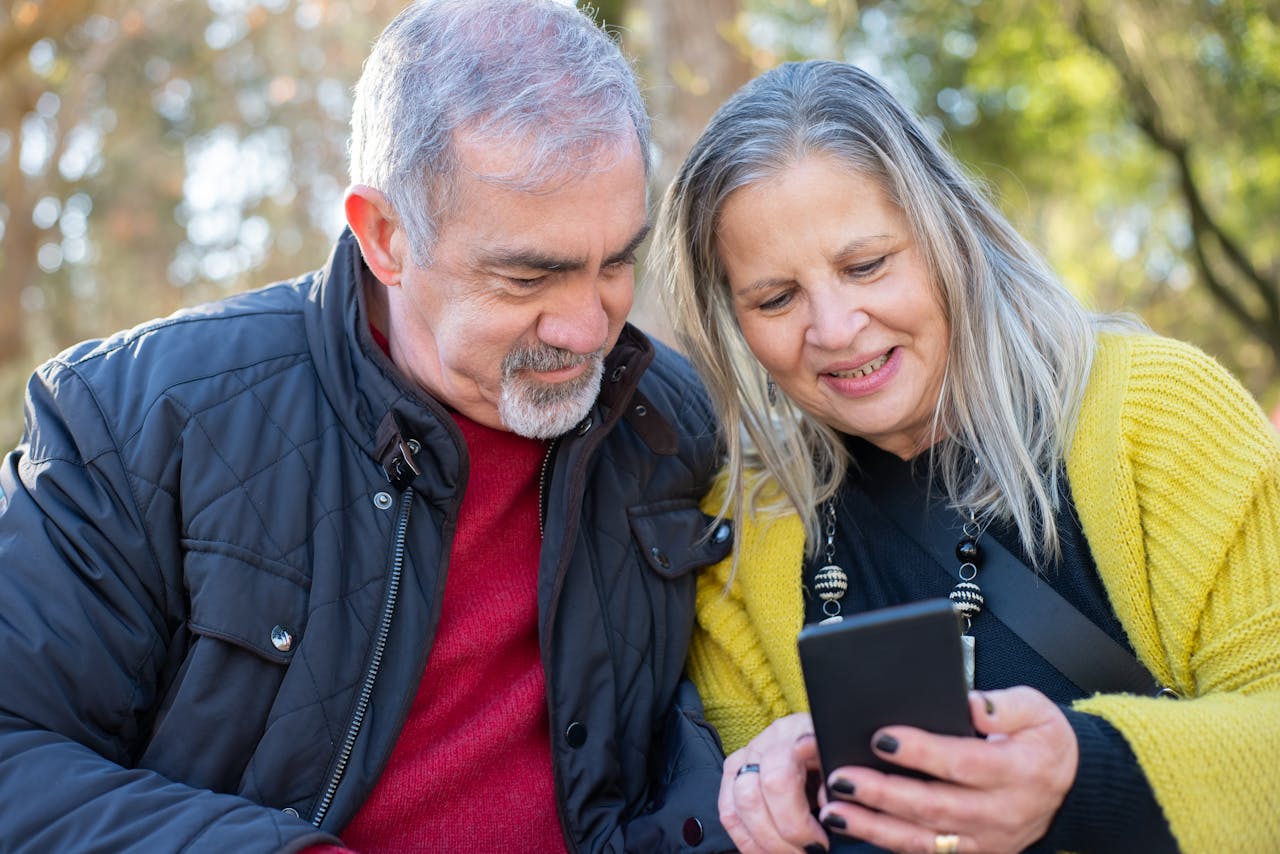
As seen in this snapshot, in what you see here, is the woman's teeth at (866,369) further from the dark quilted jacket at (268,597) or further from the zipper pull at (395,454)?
the zipper pull at (395,454)

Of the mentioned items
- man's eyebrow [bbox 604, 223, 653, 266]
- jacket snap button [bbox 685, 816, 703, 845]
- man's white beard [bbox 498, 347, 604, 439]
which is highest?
man's eyebrow [bbox 604, 223, 653, 266]

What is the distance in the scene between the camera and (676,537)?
2.70 m

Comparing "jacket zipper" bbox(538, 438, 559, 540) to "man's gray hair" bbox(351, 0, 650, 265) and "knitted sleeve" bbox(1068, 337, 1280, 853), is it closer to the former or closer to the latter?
"man's gray hair" bbox(351, 0, 650, 265)

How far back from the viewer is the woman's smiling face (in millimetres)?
2422

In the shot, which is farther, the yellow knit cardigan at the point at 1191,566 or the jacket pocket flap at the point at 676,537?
the jacket pocket flap at the point at 676,537

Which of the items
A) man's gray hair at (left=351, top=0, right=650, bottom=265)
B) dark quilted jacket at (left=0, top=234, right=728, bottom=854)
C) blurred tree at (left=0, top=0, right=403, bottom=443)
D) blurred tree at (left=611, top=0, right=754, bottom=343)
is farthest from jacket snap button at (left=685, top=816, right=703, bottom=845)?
blurred tree at (left=0, top=0, right=403, bottom=443)

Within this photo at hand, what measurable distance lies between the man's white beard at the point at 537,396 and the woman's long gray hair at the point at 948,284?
0.44m

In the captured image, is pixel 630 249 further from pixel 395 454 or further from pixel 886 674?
pixel 886 674

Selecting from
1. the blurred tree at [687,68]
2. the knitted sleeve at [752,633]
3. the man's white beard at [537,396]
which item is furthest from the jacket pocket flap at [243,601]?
the blurred tree at [687,68]

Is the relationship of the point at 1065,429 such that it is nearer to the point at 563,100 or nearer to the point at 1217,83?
the point at 563,100

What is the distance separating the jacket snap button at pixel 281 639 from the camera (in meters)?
2.21

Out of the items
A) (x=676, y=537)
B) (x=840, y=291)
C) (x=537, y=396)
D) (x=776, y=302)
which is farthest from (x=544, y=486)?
(x=840, y=291)

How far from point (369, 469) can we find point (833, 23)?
5013 millimetres

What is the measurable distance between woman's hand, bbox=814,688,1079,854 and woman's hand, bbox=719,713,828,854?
13cm
